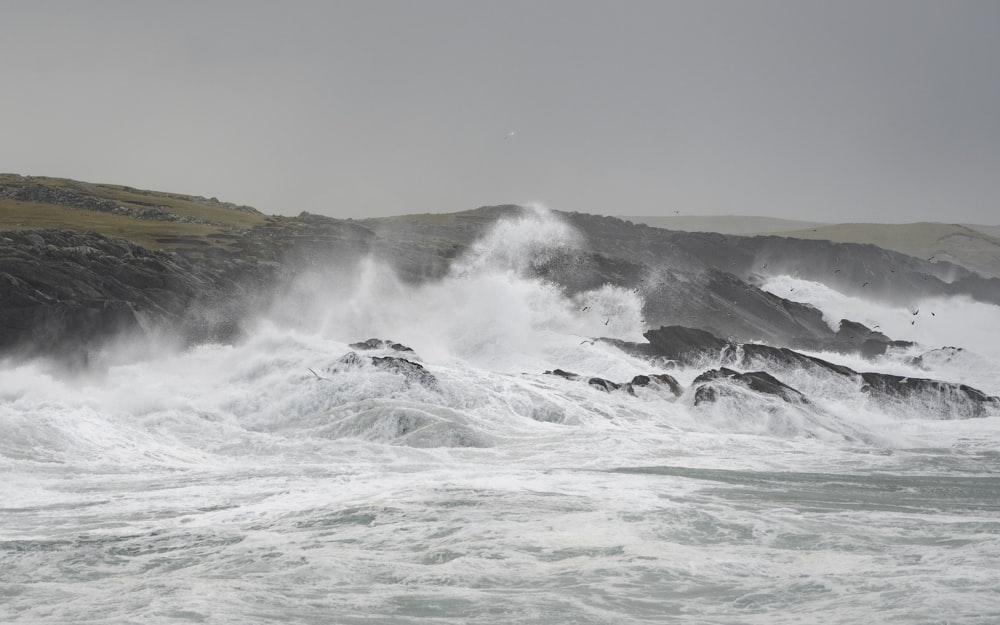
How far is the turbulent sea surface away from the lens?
29.3 feet

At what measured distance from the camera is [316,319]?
40562 millimetres

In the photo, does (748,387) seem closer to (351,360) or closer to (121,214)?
(351,360)

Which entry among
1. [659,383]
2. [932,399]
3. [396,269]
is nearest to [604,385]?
[659,383]

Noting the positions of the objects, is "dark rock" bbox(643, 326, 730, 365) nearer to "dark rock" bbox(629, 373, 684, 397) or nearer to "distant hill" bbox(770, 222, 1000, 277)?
"dark rock" bbox(629, 373, 684, 397)

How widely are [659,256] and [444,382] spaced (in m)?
48.4

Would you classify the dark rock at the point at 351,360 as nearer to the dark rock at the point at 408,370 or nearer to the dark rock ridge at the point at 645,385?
the dark rock at the point at 408,370

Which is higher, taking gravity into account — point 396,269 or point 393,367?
point 396,269

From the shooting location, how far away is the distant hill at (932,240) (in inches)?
4065

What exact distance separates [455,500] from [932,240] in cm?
11078

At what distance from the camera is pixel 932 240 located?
113 meters

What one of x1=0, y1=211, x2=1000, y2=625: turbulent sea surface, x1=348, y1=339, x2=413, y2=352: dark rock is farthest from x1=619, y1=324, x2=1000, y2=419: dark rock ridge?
x1=348, y1=339, x2=413, y2=352: dark rock

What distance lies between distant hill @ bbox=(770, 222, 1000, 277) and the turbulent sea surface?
81.1 metres

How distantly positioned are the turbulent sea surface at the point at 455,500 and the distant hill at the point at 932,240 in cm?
8107

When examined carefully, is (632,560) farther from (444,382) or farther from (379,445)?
(444,382)
